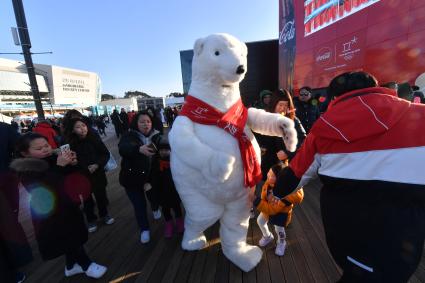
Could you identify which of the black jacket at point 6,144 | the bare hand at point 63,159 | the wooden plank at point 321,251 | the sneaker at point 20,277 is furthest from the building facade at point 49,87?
the wooden plank at point 321,251

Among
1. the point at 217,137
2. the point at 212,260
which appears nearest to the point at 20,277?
the point at 212,260

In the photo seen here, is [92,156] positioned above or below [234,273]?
above

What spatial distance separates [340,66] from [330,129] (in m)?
10.1

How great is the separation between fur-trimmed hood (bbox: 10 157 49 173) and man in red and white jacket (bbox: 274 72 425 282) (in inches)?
77.3

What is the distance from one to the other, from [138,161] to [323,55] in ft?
34.4

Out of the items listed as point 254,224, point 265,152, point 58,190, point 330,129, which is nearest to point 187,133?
point 330,129

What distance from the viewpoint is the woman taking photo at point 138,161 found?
95.2 inches

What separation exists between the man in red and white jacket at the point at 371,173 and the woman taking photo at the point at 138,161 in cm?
175

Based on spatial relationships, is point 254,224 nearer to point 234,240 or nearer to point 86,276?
point 234,240

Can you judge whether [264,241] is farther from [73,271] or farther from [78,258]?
[73,271]

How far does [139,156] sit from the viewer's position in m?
2.56

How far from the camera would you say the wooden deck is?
206 cm

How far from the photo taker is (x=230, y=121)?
5.84 feet

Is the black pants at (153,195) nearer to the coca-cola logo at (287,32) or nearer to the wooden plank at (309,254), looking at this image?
the wooden plank at (309,254)
